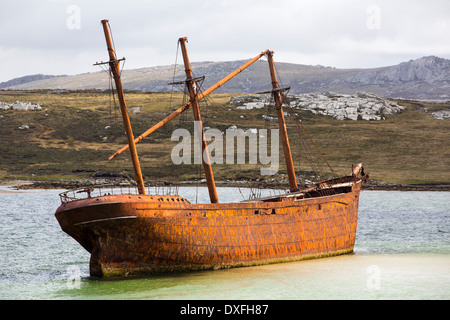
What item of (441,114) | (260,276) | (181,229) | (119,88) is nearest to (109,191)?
(119,88)

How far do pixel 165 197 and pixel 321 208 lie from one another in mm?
10180

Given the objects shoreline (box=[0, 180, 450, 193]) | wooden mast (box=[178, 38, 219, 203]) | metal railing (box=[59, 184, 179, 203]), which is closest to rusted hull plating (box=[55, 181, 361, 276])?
metal railing (box=[59, 184, 179, 203])

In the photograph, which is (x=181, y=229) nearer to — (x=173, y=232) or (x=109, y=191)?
(x=173, y=232)

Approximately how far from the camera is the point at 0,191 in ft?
266

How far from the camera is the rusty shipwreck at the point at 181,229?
25.7 m

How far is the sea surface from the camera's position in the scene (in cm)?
2328

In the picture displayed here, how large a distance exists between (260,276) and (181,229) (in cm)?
404

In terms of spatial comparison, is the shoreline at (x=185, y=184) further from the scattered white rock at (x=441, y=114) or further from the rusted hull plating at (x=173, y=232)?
the scattered white rock at (x=441, y=114)

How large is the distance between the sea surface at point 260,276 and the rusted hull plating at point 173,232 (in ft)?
2.12

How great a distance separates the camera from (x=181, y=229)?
87.2ft

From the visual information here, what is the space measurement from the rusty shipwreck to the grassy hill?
151ft

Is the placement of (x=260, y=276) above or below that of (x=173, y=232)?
below
